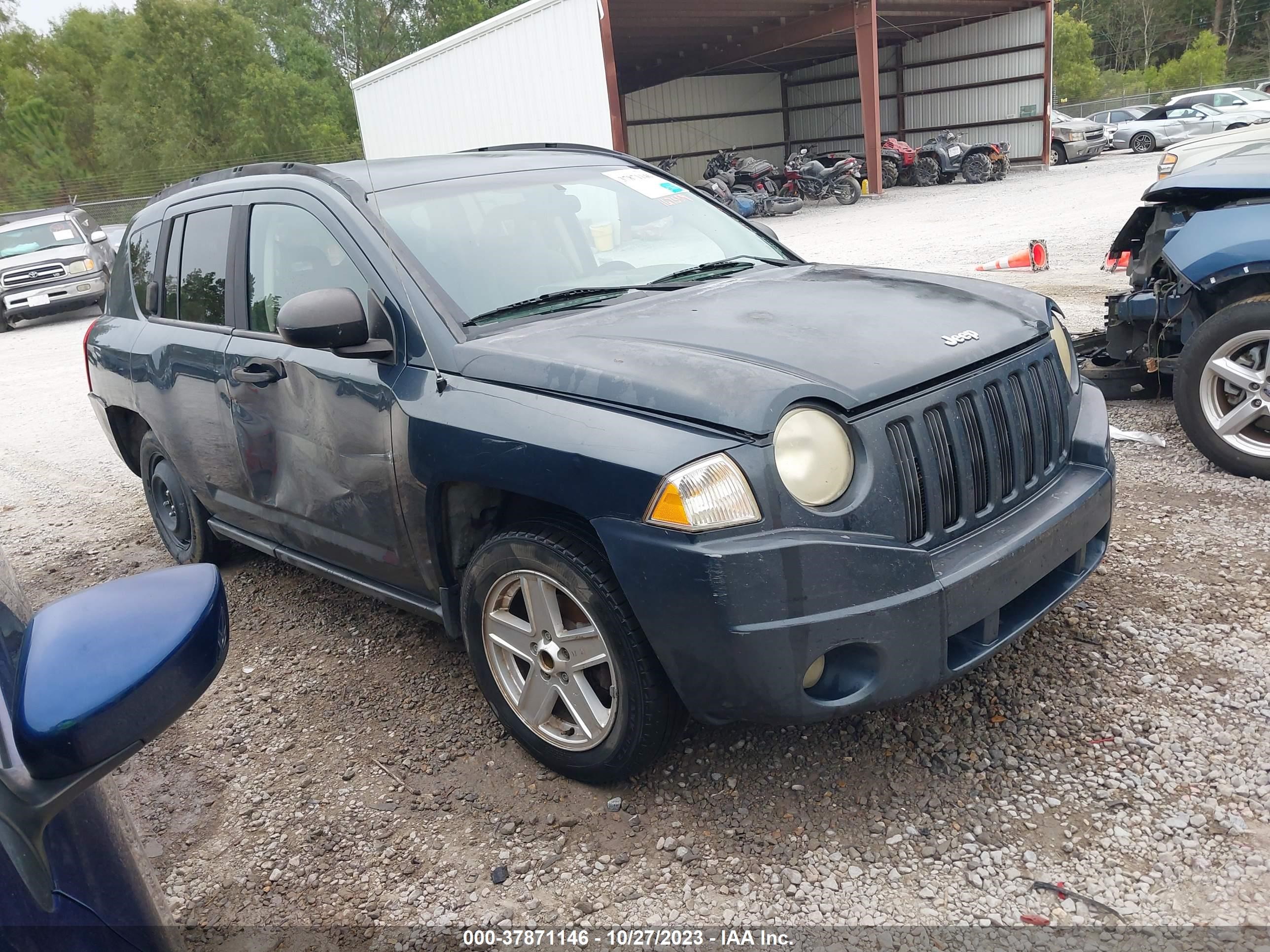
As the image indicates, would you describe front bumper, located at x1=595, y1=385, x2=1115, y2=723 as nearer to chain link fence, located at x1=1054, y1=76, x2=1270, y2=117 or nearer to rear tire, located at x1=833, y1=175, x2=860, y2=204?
rear tire, located at x1=833, y1=175, x2=860, y2=204

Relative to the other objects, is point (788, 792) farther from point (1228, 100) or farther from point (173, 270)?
point (1228, 100)

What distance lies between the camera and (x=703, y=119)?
33.2 metres

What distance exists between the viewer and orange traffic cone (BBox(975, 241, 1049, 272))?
10609 mm

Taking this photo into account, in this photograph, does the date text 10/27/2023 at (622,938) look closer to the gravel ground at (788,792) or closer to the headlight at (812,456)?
the gravel ground at (788,792)

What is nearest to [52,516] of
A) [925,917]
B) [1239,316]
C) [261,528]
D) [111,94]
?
[261,528]

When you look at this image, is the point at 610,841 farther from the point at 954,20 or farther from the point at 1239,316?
the point at 954,20

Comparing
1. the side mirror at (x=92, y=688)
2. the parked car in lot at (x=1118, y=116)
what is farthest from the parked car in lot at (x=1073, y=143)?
the side mirror at (x=92, y=688)

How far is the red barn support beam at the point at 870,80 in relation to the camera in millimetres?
24891

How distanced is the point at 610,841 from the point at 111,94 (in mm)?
51052

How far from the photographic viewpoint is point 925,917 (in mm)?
2322

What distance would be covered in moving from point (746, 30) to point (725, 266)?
26.6 meters

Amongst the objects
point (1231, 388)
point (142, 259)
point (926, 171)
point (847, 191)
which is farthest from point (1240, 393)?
point (926, 171)

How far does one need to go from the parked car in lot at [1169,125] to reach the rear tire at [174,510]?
3129cm

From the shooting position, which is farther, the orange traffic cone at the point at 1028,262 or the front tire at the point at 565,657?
the orange traffic cone at the point at 1028,262
